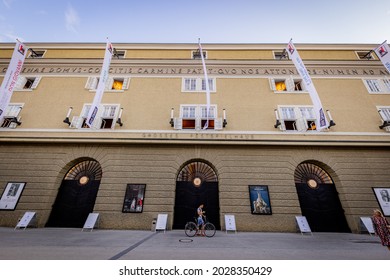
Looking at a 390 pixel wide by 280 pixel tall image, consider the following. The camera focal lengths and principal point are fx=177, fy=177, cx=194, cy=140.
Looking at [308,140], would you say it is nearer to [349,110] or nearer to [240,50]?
[349,110]

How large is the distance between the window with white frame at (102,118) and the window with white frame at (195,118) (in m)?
5.02

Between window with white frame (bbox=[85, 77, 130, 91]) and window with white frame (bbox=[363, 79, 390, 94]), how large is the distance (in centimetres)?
2082

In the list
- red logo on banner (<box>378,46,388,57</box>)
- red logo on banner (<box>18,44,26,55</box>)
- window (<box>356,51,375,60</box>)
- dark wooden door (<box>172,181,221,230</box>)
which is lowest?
dark wooden door (<box>172,181,221,230</box>)

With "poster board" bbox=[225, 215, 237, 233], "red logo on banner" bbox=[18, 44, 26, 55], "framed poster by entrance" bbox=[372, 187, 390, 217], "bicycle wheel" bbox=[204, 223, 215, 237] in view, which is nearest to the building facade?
"framed poster by entrance" bbox=[372, 187, 390, 217]

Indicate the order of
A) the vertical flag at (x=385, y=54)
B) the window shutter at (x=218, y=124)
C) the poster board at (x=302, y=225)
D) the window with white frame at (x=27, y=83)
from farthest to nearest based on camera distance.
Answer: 1. the window with white frame at (x=27, y=83)
2. the window shutter at (x=218, y=124)
3. the vertical flag at (x=385, y=54)
4. the poster board at (x=302, y=225)

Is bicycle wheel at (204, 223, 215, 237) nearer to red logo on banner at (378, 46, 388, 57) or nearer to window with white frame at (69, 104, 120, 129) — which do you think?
window with white frame at (69, 104, 120, 129)

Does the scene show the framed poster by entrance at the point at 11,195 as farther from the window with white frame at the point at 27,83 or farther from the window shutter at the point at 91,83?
the window shutter at the point at 91,83

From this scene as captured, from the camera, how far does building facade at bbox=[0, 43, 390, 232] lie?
11.7 m

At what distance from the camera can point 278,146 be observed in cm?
1299

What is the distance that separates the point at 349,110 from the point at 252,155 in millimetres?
8849

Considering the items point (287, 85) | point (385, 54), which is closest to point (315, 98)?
point (287, 85)

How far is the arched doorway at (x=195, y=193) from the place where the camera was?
39.1ft

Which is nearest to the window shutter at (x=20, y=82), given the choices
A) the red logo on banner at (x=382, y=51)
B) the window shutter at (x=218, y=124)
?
the window shutter at (x=218, y=124)
